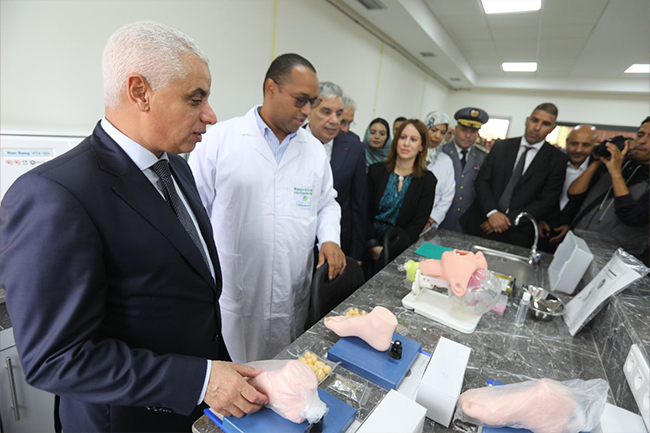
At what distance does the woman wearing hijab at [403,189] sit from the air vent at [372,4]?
208cm

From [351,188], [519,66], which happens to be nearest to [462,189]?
[351,188]

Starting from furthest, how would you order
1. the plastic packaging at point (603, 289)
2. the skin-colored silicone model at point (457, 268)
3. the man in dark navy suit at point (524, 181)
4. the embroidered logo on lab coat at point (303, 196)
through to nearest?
the man in dark navy suit at point (524, 181) → the embroidered logo on lab coat at point (303, 196) → the skin-colored silicone model at point (457, 268) → the plastic packaging at point (603, 289)

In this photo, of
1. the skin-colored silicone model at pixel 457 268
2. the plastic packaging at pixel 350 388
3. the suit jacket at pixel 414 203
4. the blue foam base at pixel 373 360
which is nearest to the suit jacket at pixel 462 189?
the suit jacket at pixel 414 203

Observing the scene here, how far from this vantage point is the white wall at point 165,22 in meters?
1.56

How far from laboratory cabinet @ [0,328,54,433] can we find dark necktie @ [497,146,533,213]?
328 cm

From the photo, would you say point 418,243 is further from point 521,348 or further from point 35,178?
point 35,178

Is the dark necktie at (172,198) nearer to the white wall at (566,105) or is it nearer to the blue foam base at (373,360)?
the blue foam base at (373,360)

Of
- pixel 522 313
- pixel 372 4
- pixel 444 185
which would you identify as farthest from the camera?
pixel 372 4

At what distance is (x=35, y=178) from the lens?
0.68 m

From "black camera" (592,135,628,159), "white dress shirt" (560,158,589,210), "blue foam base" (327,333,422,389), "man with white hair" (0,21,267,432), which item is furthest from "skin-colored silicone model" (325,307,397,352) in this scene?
"white dress shirt" (560,158,589,210)

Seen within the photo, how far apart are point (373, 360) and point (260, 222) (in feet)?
2.91

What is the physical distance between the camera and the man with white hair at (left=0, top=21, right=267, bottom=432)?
2.18ft

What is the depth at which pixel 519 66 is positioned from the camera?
6914 mm

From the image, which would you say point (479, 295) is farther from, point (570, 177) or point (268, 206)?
point (570, 177)
